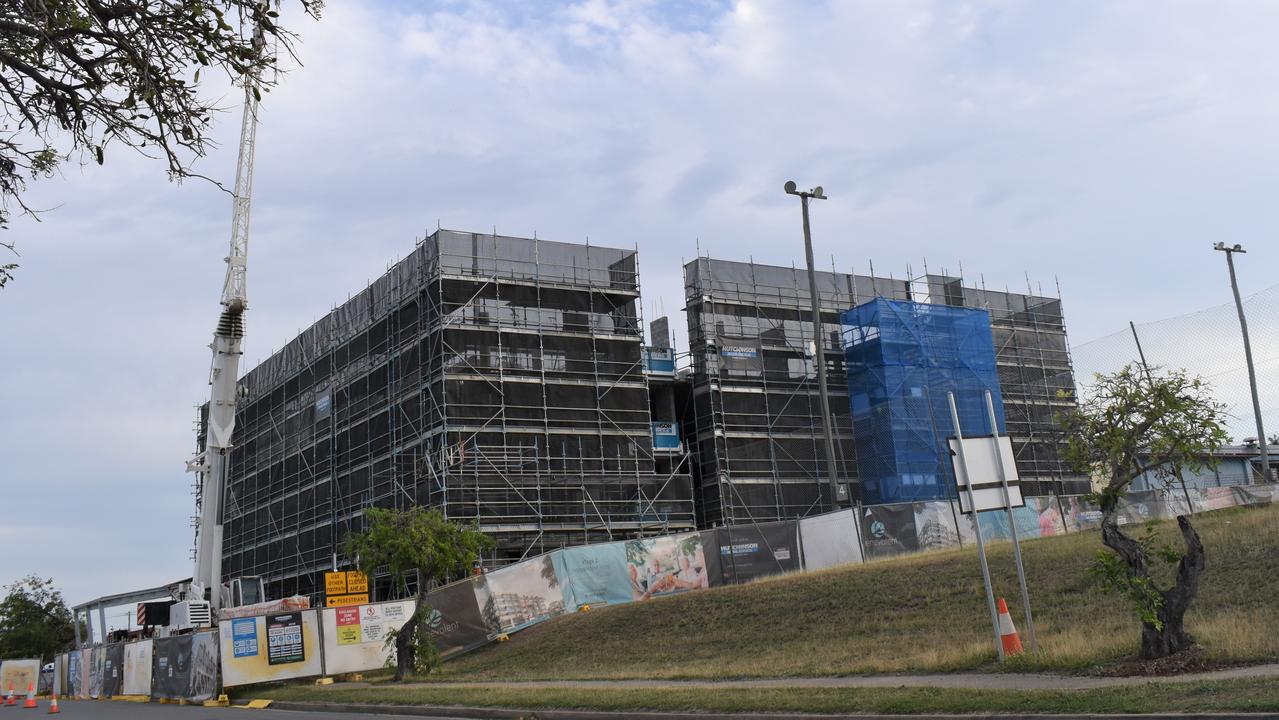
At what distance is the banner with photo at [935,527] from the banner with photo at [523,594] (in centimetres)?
1040

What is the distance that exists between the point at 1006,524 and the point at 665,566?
410 inches

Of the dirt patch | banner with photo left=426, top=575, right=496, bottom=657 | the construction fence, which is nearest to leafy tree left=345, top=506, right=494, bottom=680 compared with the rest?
banner with photo left=426, top=575, right=496, bottom=657

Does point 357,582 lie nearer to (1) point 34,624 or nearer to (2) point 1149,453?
(2) point 1149,453

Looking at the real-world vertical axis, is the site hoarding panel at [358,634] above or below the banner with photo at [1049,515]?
below

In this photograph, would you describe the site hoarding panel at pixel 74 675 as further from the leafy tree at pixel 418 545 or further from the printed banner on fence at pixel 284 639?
the printed banner on fence at pixel 284 639

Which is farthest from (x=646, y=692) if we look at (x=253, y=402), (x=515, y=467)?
(x=253, y=402)

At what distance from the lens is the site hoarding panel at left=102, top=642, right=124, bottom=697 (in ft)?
98.8

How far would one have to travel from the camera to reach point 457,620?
27656mm

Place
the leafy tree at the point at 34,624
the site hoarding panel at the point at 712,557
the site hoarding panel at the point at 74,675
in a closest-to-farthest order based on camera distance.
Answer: the site hoarding panel at the point at 712,557 < the site hoarding panel at the point at 74,675 < the leafy tree at the point at 34,624

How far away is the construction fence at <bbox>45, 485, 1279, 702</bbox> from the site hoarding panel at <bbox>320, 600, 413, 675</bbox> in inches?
1.0

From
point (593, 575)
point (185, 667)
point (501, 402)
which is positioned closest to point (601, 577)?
point (593, 575)

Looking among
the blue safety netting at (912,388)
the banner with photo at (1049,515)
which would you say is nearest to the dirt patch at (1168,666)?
the banner with photo at (1049,515)

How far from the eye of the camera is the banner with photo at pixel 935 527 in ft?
101

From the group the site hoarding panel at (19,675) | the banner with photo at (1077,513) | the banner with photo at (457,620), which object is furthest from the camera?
the site hoarding panel at (19,675)
